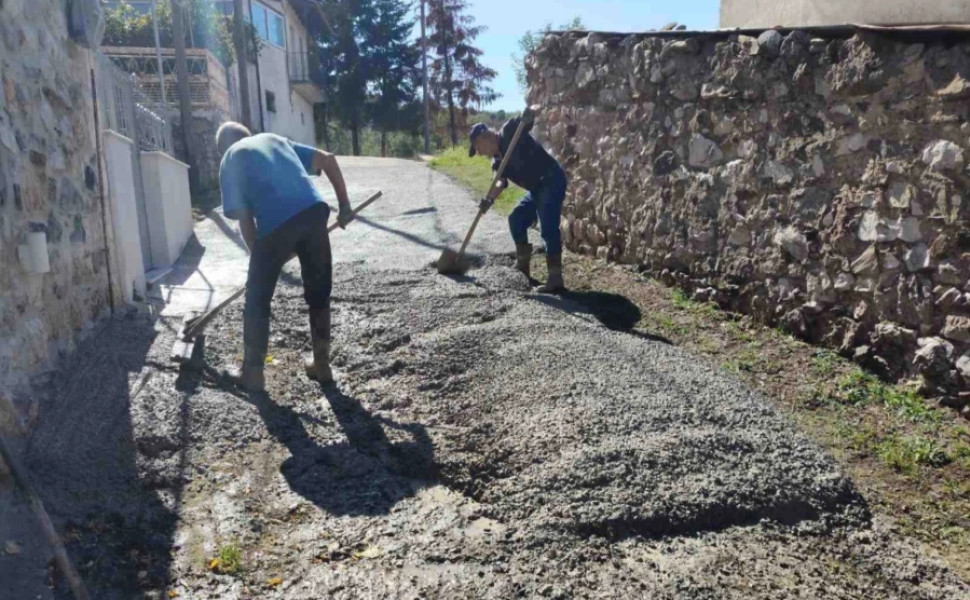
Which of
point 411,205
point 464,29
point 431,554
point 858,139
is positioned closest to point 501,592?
point 431,554

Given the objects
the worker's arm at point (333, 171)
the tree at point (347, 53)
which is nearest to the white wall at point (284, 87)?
the tree at point (347, 53)

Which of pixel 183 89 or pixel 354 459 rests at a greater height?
pixel 183 89

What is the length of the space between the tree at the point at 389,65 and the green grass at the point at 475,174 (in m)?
14.2

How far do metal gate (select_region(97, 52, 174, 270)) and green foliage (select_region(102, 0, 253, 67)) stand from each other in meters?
9.40

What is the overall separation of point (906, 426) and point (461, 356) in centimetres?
243

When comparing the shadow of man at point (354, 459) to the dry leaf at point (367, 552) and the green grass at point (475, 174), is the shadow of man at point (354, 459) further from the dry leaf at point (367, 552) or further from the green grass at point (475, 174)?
the green grass at point (475, 174)

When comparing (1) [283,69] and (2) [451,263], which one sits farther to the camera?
(1) [283,69]

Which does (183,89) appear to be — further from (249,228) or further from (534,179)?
(249,228)

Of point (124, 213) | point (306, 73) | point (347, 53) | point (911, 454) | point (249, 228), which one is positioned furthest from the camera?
point (347, 53)

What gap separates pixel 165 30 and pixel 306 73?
1126 cm

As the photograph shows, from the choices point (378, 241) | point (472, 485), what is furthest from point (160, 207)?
point (472, 485)

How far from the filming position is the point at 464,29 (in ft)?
108

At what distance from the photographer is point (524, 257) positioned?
7.19 metres

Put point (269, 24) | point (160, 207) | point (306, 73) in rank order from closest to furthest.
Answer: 1. point (160, 207)
2. point (269, 24)
3. point (306, 73)
